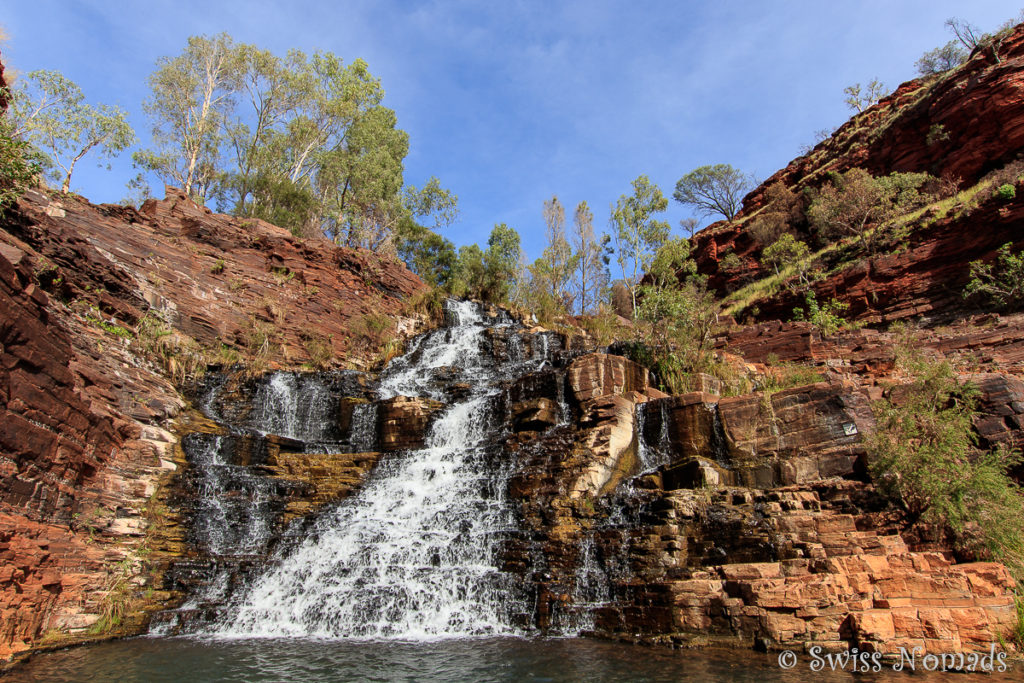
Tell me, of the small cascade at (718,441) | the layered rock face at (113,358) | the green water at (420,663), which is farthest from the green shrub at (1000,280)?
the layered rock face at (113,358)

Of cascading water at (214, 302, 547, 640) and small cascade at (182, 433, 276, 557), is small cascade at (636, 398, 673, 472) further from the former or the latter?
small cascade at (182, 433, 276, 557)

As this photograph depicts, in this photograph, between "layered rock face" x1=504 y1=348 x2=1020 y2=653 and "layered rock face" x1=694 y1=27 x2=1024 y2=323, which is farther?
"layered rock face" x1=694 y1=27 x2=1024 y2=323

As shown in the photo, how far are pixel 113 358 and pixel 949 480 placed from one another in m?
20.1

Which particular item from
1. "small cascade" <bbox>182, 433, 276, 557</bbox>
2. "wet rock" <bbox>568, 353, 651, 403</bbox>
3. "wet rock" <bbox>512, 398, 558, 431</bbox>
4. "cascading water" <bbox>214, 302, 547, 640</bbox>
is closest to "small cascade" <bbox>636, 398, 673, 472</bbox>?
"wet rock" <bbox>568, 353, 651, 403</bbox>

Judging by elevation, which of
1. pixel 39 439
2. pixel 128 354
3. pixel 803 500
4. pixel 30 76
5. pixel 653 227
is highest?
pixel 30 76

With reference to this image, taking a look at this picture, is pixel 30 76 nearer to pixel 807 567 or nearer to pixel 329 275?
pixel 329 275

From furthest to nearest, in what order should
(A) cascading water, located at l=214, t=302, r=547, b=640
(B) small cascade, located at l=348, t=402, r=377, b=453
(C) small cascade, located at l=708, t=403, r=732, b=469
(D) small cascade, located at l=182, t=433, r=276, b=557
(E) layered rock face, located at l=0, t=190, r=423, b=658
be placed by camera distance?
Answer: (B) small cascade, located at l=348, t=402, r=377, b=453, (C) small cascade, located at l=708, t=403, r=732, b=469, (D) small cascade, located at l=182, t=433, r=276, b=557, (A) cascading water, located at l=214, t=302, r=547, b=640, (E) layered rock face, located at l=0, t=190, r=423, b=658


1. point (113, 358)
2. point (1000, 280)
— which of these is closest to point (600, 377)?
point (113, 358)

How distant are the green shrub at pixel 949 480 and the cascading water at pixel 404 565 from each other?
7.56 m

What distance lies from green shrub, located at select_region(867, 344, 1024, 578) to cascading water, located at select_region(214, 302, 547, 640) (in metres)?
7.56

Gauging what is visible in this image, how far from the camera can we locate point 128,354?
16.0 metres

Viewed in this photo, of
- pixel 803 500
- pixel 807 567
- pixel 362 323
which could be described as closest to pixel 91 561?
pixel 807 567

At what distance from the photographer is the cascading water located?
10.1m

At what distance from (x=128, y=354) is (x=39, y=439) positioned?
768 centimetres
